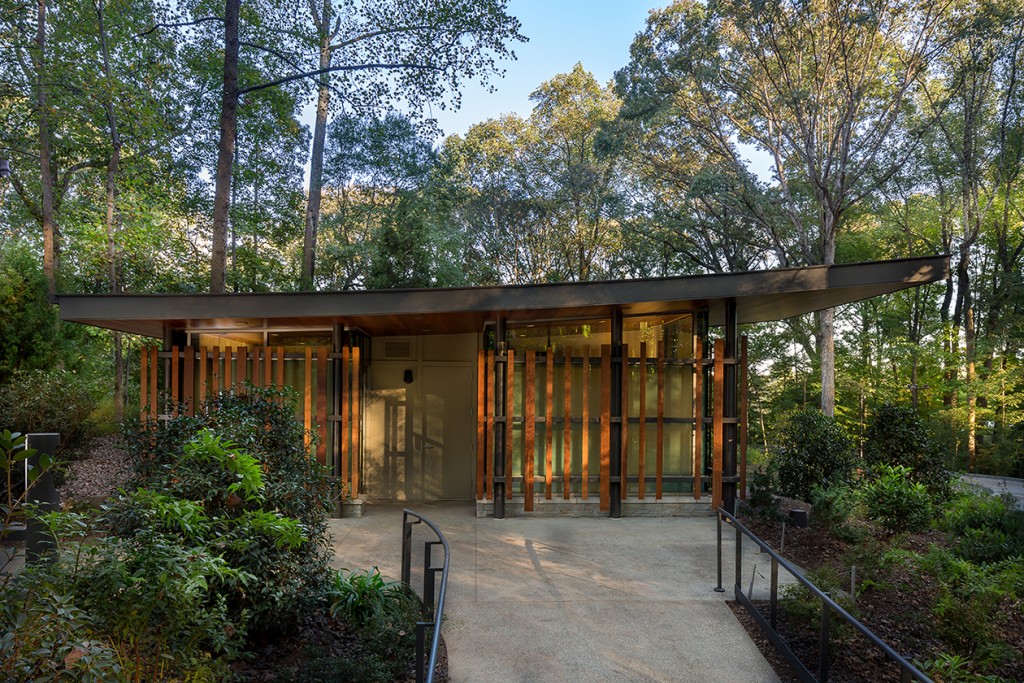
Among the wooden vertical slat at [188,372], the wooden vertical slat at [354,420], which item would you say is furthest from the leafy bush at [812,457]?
the wooden vertical slat at [188,372]

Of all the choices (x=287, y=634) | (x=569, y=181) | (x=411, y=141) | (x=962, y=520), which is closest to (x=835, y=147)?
(x=569, y=181)

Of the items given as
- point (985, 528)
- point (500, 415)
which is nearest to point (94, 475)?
point (500, 415)

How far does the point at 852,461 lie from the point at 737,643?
458 centimetres

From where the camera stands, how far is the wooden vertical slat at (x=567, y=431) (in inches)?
316

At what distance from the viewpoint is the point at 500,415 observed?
8141 mm

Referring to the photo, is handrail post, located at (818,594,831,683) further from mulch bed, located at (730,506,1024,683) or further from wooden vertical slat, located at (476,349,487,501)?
wooden vertical slat, located at (476,349,487,501)

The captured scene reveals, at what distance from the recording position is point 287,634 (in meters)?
4.22

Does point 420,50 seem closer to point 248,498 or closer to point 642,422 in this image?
point 642,422

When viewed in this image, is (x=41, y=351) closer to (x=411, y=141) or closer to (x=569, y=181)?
(x=411, y=141)

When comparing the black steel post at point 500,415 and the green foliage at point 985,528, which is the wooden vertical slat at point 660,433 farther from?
the green foliage at point 985,528

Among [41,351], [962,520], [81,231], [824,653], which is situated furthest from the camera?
[81,231]

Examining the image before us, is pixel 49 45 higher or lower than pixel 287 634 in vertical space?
higher

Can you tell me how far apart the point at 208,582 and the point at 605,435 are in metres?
5.24

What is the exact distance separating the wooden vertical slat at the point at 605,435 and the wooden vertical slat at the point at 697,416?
1.07 metres
